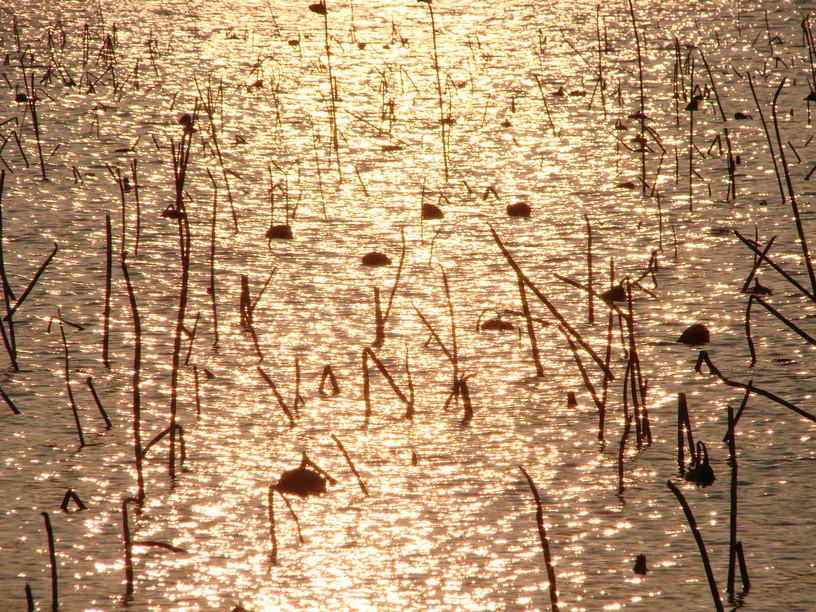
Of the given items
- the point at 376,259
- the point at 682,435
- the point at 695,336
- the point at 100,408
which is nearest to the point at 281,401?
the point at 100,408

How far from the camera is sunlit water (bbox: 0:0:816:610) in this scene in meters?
2.16

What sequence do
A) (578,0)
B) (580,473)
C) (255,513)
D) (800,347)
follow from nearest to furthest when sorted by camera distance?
(255,513) → (580,473) → (800,347) → (578,0)

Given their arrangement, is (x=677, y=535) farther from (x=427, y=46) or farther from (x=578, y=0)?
(x=578, y=0)

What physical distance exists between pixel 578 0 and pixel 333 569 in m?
10.4

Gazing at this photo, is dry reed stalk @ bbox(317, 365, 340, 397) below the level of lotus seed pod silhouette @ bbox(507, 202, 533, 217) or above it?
below

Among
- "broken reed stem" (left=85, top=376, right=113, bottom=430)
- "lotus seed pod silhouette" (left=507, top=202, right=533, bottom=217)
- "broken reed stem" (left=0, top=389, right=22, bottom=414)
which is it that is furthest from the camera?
"lotus seed pod silhouette" (left=507, top=202, right=533, bottom=217)

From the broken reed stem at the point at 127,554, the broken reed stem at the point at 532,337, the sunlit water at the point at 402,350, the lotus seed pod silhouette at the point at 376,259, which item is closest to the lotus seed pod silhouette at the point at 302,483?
the sunlit water at the point at 402,350

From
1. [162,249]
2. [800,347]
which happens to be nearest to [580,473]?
[800,347]

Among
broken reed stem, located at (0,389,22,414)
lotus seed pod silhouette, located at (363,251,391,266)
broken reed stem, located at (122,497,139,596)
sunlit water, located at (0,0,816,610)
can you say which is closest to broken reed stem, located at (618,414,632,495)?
sunlit water, located at (0,0,816,610)

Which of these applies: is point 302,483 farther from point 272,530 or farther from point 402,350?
point 402,350

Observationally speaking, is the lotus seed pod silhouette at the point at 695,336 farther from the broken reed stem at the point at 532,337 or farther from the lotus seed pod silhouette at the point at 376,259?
the lotus seed pod silhouette at the point at 376,259

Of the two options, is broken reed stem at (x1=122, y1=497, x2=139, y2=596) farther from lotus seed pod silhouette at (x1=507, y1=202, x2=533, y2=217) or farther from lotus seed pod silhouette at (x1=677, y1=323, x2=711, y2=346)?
lotus seed pod silhouette at (x1=507, y1=202, x2=533, y2=217)

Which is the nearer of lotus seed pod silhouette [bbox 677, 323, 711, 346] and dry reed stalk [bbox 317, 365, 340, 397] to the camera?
dry reed stalk [bbox 317, 365, 340, 397]

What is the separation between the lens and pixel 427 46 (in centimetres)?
945
